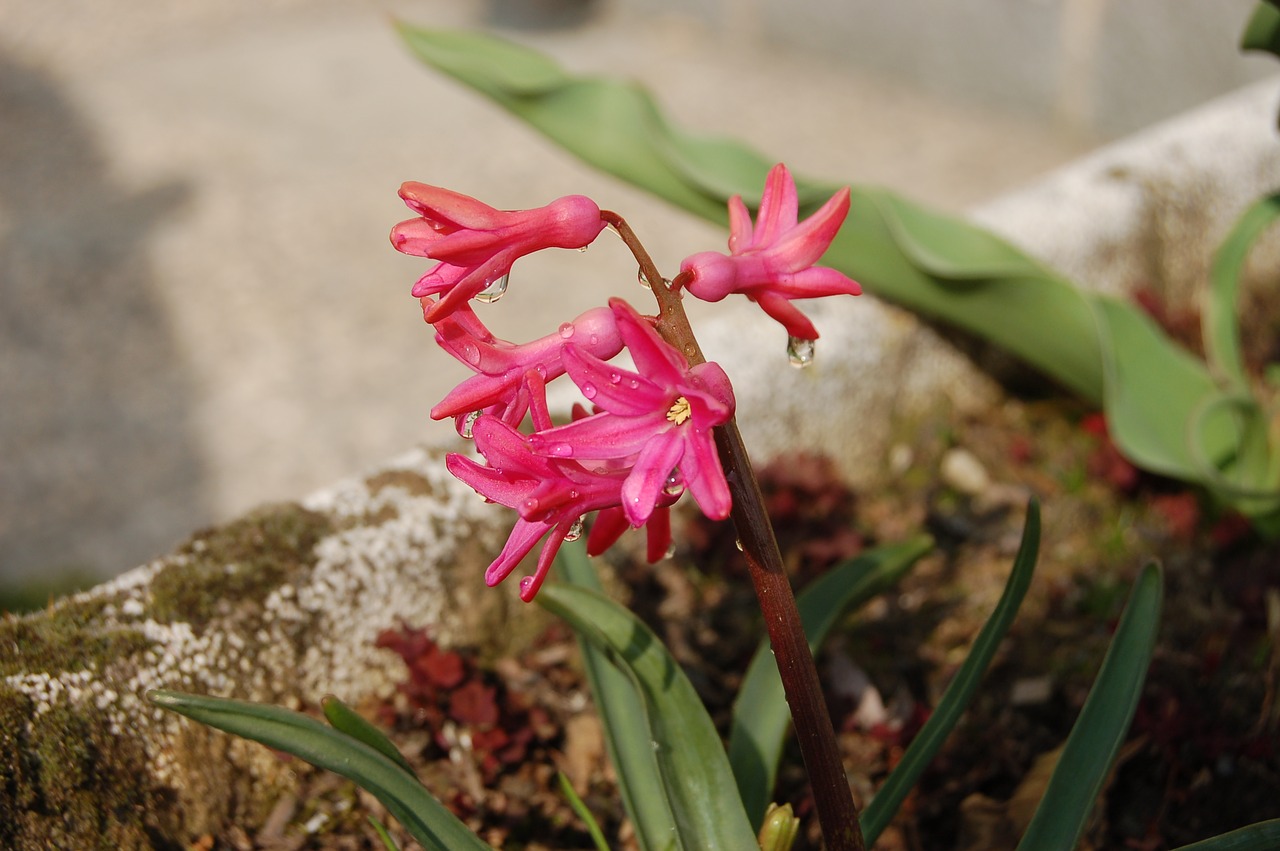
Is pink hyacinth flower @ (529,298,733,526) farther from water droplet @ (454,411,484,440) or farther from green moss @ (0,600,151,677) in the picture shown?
green moss @ (0,600,151,677)

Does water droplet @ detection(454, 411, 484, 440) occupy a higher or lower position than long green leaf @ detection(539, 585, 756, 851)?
higher

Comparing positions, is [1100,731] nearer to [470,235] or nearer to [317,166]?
[470,235]

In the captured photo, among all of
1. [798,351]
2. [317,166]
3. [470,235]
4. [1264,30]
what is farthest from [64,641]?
[317,166]

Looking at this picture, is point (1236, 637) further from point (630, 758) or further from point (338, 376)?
point (338, 376)

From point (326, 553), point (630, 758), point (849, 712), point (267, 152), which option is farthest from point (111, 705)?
point (267, 152)

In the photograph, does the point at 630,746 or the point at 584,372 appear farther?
the point at 630,746

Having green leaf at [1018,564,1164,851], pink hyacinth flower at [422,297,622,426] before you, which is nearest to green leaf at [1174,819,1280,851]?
green leaf at [1018,564,1164,851]

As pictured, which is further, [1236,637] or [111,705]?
[1236,637]
